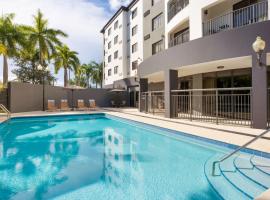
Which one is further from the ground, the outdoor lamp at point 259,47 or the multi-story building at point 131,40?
the multi-story building at point 131,40

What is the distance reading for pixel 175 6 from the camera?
53.7ft

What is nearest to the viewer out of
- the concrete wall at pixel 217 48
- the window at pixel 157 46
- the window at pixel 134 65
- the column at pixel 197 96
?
the concrete wall at pixel 217 48

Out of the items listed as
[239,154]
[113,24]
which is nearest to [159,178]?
[239,154]

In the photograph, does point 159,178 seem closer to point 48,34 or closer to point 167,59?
point 167,59

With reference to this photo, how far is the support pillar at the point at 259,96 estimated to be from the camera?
28.0 feet

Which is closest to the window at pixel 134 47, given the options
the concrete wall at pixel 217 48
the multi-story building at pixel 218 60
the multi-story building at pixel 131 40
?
the multi-story building at pixel 131 40

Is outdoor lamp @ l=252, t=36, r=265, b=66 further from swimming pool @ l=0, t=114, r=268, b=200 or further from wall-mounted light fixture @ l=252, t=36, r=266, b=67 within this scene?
swimming pool @ l=0, t=114, r=268, b=200

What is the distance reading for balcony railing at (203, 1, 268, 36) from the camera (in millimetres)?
10844

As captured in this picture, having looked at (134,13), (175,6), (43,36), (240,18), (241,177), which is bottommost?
(241,177)

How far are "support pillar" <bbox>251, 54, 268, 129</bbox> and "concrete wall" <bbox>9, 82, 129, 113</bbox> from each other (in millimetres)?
16808

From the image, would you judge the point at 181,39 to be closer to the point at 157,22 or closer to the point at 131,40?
the point at 157,22

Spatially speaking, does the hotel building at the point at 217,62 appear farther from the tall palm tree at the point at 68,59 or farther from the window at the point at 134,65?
the tall palm tree at the point at 68,59

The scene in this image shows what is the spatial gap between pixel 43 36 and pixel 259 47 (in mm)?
23303

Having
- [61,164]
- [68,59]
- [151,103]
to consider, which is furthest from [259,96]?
[68,59]
